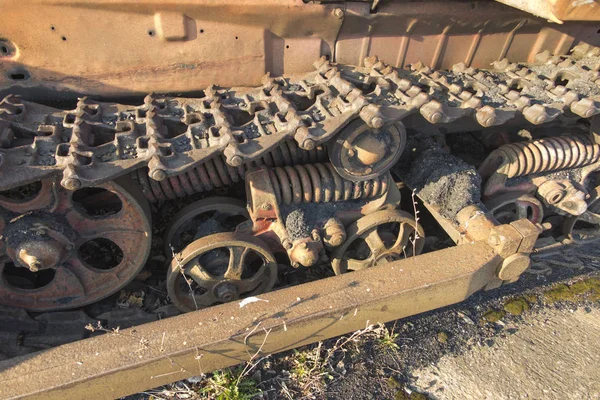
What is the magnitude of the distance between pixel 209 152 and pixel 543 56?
2.69 m

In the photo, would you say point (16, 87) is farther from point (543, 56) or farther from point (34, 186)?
point (543, 56)

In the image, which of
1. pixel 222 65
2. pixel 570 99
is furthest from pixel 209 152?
pixel 570 99

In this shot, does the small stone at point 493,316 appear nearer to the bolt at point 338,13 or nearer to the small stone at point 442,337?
the small stone at point 442,337

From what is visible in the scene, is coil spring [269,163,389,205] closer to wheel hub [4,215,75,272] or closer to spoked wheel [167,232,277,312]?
spoked wheel [167,232,277,312]

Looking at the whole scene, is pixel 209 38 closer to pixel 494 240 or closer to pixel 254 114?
pixel 254 114

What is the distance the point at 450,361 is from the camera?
10.1 feet

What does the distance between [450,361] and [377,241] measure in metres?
0.94

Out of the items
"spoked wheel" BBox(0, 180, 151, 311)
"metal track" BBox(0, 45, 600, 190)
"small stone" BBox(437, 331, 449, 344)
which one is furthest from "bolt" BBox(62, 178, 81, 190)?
"small stone" BBox(437, 331, 449, 344)

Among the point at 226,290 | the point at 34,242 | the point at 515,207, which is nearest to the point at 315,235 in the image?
the point at 226,290

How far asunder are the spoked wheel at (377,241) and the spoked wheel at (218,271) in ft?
1.91

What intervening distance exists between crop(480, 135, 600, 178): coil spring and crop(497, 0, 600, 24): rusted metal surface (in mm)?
961

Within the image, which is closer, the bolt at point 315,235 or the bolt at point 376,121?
the bolt at point 376,121

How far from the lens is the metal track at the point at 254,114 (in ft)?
7.65

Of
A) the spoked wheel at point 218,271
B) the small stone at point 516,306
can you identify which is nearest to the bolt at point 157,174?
the spoked wheel at point 218,271
